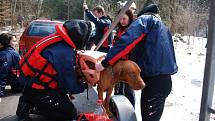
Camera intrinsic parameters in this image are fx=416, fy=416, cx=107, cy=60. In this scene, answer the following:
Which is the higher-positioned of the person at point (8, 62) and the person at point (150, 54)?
the person at point (150, 54)

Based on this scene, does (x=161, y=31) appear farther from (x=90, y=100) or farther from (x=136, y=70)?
(x=90, y=100)

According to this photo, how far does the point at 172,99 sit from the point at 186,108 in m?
0.94

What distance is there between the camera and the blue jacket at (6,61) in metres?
A: 8.22

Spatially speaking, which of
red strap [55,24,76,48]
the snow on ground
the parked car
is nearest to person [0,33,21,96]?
red strap [55,24,76,48]

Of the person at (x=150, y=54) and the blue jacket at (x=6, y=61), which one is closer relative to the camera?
the person at (x=150, y=54)

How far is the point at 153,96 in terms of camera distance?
4.41 metres

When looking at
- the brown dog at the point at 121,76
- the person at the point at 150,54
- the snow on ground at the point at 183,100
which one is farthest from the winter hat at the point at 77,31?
the snow on ground at the point at 183,100

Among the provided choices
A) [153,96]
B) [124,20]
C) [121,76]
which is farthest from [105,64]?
[124,20]

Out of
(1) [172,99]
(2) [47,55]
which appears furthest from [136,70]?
(1) [172,99]

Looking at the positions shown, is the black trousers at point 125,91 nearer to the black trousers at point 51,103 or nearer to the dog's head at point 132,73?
the black trousers at point 51,103

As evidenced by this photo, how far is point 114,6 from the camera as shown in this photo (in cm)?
3262

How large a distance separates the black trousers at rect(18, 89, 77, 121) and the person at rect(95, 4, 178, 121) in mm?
1430

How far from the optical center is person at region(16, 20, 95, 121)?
5.51 meters

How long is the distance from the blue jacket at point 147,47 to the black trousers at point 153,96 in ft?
0.36
